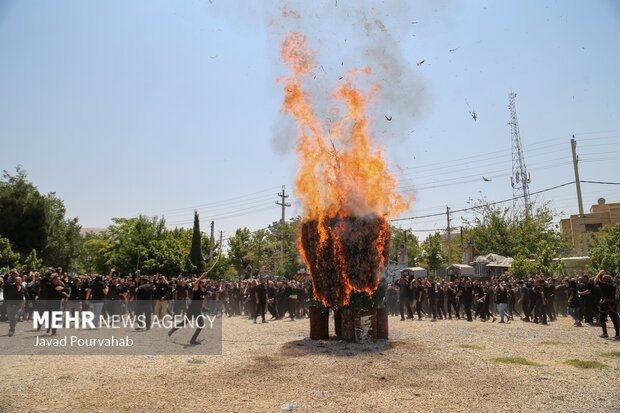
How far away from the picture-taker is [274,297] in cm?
2283

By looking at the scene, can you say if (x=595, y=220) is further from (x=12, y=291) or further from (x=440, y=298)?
(x=12, y=291)

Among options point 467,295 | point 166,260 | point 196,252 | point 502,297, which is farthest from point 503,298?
point 196,252

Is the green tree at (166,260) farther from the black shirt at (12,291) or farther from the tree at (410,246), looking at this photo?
the tree at (410,246)

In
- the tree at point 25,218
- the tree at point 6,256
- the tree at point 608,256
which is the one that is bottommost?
the tree at point 608,256

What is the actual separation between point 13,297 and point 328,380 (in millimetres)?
13097

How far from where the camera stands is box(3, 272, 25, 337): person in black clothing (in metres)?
14.0

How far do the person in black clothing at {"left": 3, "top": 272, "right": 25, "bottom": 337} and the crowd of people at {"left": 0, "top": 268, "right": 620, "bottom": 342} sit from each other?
1.3 inches

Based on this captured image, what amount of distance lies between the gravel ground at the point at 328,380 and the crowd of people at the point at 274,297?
336 cm

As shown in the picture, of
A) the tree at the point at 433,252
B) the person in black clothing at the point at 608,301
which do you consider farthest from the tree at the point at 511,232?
the person in black clothing at the point at 608,301

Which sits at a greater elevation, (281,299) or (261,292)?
(261,292)

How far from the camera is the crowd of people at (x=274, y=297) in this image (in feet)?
46.2

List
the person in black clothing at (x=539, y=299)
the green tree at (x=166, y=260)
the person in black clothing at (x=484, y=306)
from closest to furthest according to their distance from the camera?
the person in black clothing at (x=539, y=299) < the person in black clothing at (x=484, y=306) < the green tree at (x=166, y=260)

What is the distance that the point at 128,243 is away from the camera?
44.3 m

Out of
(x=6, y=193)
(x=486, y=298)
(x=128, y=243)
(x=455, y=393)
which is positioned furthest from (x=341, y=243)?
(x=6, y=193)
